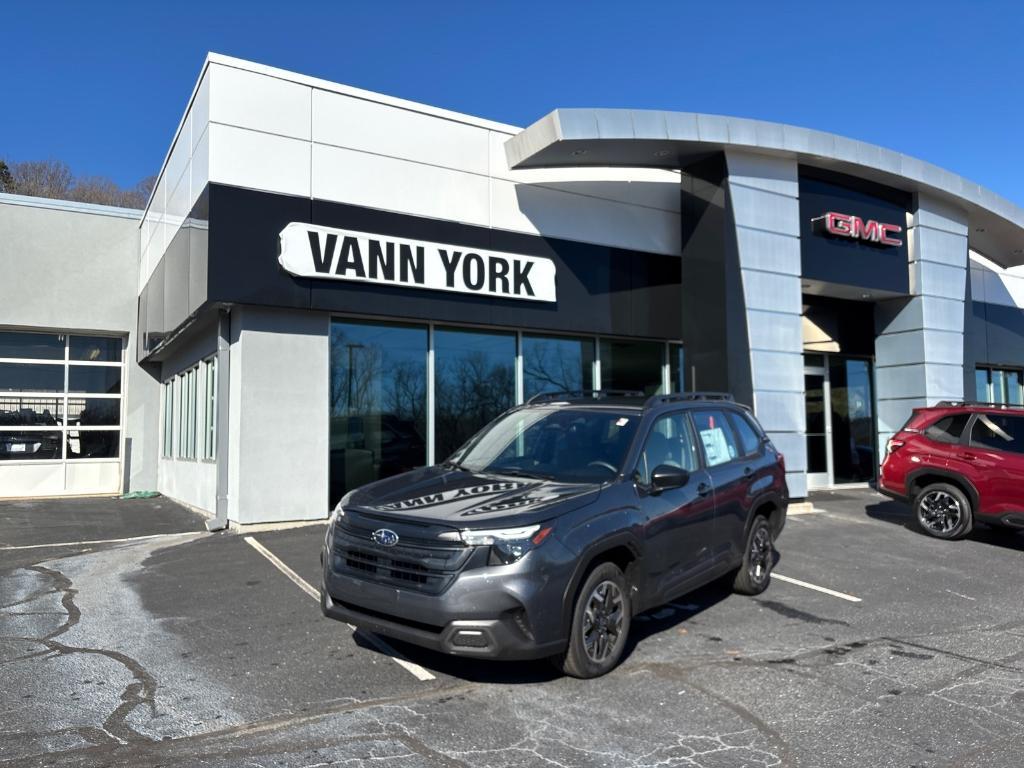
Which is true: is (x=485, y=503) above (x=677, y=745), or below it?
above

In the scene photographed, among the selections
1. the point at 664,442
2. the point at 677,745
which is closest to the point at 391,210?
the point at 664,442

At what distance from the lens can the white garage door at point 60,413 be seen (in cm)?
1589

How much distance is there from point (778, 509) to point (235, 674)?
505 cm

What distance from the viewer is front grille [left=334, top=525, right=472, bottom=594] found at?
4.24 metres

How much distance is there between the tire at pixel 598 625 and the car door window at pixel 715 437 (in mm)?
1788

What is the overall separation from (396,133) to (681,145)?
15.0 ft

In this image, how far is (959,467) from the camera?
33.6 ft

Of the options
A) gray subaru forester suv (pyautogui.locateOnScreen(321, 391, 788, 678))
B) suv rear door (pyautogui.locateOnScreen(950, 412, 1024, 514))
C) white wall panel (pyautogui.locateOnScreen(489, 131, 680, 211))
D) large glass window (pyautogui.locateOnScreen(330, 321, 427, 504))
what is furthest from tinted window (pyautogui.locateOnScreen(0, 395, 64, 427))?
suv rear door (pyautogui.locateOnScreen(950, 412, 1024, 514))

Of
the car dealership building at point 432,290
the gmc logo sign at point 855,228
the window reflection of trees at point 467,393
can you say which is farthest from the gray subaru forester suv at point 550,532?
the gmc logo sign at point 855,228

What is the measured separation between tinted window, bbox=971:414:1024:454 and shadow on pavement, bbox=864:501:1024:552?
1.11m

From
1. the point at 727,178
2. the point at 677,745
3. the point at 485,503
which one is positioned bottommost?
→ the point at 677,745

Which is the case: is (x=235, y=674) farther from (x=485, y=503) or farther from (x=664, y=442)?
(x=664, y=442)

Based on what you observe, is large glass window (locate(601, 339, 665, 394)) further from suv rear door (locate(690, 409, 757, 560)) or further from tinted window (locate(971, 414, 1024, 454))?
suv rear door (locate(690, 409, 757, 560))

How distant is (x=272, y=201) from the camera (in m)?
10.3
